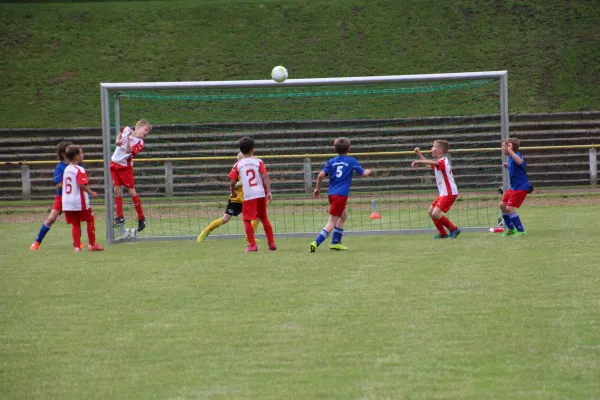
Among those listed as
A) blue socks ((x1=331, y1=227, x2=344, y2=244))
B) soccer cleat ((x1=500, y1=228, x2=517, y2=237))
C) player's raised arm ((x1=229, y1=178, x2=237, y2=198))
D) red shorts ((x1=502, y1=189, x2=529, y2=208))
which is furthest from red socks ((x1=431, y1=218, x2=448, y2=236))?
player's raised arm ((x1=229, y1=178, x2=237, y2=198))

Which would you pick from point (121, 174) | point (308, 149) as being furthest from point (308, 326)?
point (308, 149)

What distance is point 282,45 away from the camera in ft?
118

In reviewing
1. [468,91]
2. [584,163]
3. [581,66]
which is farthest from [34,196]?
[581,66]

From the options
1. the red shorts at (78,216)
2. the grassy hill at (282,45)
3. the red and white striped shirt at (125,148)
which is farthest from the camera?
the grassy hill at (282,45)

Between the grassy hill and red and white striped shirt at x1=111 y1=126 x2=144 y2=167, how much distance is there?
680 inches

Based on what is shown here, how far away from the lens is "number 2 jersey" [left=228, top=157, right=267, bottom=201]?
12352 millimetres

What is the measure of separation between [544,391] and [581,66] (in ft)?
103

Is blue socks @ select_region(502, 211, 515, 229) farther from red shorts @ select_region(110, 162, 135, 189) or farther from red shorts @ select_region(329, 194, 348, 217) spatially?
red shorts @ select_region(110, 162, 135, 189)

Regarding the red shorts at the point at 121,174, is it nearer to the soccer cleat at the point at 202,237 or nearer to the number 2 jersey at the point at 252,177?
the soccer cleat at the point at 202,237

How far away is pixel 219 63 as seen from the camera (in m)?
35.0

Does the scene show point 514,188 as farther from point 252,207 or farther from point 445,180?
point 252,207

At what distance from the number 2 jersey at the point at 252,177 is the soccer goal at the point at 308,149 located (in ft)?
7.42

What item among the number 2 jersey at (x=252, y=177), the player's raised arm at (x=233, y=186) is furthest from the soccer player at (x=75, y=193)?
the number 2 jersey at (x=252, y=177)

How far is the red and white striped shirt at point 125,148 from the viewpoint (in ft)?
48.4
